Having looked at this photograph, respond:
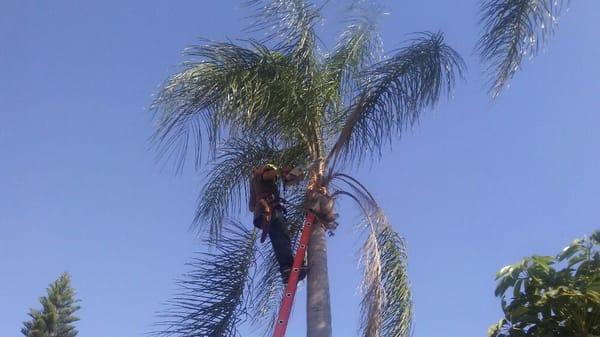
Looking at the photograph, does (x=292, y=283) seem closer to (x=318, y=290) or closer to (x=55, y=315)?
(x=318, y=290)

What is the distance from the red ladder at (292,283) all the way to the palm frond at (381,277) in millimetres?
612

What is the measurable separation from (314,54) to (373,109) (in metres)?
0.92

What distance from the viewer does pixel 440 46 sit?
319 inches

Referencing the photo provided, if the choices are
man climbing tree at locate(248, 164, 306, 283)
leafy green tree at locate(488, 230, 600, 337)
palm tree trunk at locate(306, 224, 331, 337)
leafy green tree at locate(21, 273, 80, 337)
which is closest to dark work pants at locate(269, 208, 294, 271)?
man climbing tree at locate(248, 164, 306, 283)

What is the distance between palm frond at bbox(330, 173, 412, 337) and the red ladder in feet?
2.01

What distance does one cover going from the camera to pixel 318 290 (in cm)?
707

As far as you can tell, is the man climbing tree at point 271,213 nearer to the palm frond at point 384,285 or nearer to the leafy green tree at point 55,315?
the palm frond at point 384,285

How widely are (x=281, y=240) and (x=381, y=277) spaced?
1044 millimetres

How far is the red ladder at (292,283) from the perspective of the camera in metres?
6.55

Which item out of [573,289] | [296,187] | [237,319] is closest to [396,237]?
[296,187]

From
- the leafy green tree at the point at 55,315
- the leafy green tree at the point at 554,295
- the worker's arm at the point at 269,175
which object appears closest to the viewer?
the leafy green tree at the point at 554,295

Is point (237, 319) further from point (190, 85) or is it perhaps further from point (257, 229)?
point (190, 85)

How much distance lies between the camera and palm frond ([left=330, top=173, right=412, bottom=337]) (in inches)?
286

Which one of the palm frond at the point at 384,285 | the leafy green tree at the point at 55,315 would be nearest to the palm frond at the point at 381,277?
the palm frond at the point at 384,285
